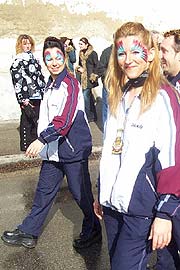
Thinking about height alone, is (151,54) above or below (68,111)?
above

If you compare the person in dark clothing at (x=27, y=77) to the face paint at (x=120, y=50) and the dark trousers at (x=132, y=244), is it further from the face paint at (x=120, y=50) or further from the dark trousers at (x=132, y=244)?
the dark trousers at (x=132, y=244)

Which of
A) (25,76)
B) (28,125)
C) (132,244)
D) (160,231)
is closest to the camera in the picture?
(160,231)

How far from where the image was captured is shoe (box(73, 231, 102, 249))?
4.17m

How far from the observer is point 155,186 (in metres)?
2.51

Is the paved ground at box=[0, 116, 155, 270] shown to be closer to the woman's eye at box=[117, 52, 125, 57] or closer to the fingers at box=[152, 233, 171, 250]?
the fingers at box=[152, 233, 171, 250]

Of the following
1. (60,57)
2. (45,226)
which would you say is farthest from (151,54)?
(45,226)

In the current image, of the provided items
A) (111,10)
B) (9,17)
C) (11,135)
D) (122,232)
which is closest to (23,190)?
(11,135)

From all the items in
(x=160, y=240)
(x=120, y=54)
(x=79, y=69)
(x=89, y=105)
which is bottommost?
(x=89, y=105)

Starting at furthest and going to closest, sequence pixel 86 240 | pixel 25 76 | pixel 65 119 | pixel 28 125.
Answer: pixel 28 125 → pixel 25 76 → pixel 86 240 → pixel 65 119

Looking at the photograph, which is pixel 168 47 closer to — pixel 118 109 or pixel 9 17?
pixel 118 109

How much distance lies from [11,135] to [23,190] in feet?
8.90

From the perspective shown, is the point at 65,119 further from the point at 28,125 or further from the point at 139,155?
the point at 28,125

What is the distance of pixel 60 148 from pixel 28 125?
363 centimetres

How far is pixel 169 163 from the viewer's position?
2.42m
